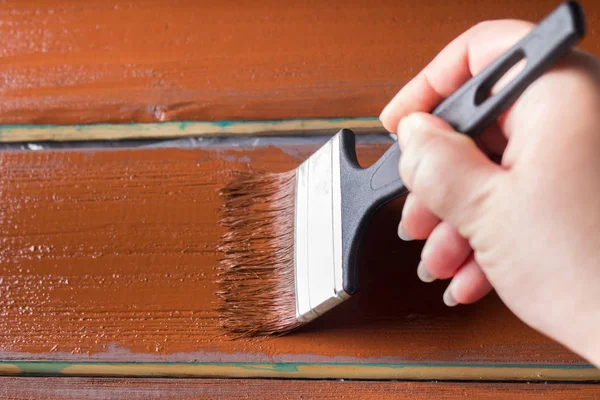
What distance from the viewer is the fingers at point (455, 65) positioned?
0.50 m

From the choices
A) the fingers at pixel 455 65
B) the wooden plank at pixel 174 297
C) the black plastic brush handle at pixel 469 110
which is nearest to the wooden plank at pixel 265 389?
the wooden plank at pixel 174 297

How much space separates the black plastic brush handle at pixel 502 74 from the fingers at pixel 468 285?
0.35ft

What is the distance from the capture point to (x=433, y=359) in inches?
22.4

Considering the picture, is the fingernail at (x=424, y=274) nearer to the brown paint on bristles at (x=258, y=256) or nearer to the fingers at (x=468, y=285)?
the fingers at (x=468, y=285)

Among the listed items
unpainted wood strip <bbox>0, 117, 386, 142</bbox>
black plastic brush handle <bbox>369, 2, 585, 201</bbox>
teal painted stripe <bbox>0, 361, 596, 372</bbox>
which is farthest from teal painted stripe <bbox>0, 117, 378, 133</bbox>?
teal painted stripe <bbox>0, 361, 596, 372</bbox>

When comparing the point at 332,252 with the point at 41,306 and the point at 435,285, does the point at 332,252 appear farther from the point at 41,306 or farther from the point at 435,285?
the point at 41,306

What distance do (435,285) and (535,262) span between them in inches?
7.7

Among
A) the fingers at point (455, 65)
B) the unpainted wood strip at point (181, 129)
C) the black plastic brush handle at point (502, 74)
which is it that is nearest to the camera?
the black plastic brush handle at point (502, 74)

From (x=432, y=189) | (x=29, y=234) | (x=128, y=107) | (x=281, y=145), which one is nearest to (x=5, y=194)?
(x=29, y=234)

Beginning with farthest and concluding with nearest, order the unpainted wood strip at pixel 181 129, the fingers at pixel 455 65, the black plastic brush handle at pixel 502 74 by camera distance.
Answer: the unpainted wood strip at pixel 181 129
the fingers at pixel 455 65
the black plastic brush handle at pixel 502 74

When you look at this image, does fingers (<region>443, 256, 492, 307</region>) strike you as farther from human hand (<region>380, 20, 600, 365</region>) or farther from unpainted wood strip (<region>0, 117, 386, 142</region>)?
unpainted wood strip (<region>0, 117, 386, 142</region>)

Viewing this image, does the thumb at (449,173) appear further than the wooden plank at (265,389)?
No

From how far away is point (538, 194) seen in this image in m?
0.39

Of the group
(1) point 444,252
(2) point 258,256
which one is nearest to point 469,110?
(1) point 444,252
